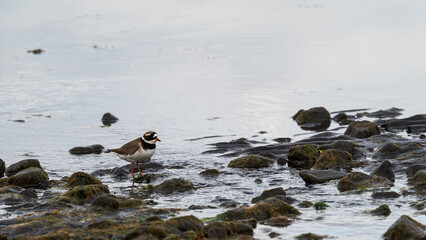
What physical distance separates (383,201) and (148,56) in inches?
Result: 1065

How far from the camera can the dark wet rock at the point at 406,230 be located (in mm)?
11719

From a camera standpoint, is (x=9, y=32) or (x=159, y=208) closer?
(x=159, y=208)

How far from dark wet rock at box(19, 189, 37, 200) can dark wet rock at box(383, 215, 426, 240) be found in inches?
335

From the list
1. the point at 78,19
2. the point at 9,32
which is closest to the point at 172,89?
the point at 9,32

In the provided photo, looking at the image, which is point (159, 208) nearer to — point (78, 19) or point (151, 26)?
point (151, 26)

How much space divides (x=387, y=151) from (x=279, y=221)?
7.25m

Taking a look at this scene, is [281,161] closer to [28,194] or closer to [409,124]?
[409,124]

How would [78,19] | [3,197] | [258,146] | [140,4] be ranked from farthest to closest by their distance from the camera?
[140,4], [78,19], [258,146], [3,197]

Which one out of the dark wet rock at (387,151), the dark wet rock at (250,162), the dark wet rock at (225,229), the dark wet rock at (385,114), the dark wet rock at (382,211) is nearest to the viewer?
the dark wet rock at (225,229)

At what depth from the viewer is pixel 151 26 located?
2037 inches

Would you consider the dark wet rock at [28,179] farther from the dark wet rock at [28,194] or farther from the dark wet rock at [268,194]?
the dark wet rock at [268,194]

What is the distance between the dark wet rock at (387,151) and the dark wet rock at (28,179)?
368 inches

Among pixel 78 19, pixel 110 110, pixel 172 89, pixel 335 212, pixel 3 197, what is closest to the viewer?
pixel 335 212

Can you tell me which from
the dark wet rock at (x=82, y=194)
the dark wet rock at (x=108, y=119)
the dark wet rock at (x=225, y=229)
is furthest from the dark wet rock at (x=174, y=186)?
the dark wet rock at (x=108, y=119)
